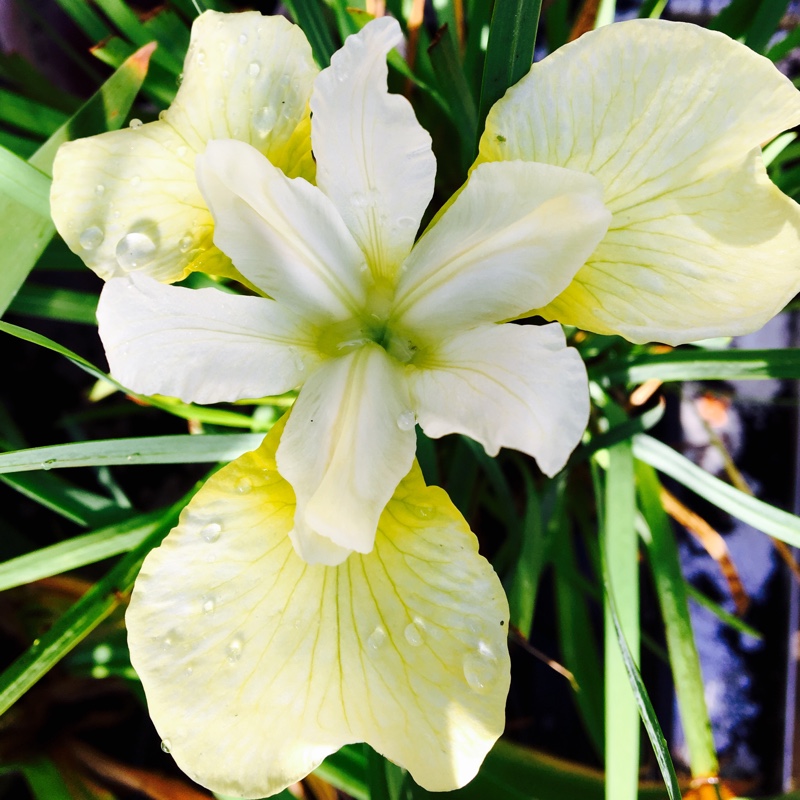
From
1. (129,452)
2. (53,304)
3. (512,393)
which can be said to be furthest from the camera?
(53,304)

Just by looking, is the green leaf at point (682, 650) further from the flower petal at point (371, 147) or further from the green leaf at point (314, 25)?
the green leaf at point (314, 25)

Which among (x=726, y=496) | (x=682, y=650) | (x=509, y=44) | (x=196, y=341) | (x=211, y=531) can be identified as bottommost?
(x=682, y=650)

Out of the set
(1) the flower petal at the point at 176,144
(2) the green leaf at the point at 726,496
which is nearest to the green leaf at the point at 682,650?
(2) the green leaf at the point at 726,496

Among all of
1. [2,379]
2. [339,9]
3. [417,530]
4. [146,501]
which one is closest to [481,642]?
[417,530]

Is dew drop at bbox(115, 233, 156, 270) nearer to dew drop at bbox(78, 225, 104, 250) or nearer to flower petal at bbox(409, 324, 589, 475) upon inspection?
dew drop at bbox(78, 225, 104, 250)

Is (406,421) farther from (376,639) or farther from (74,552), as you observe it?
(74,552)

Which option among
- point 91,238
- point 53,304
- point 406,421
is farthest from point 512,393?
point 53,304
